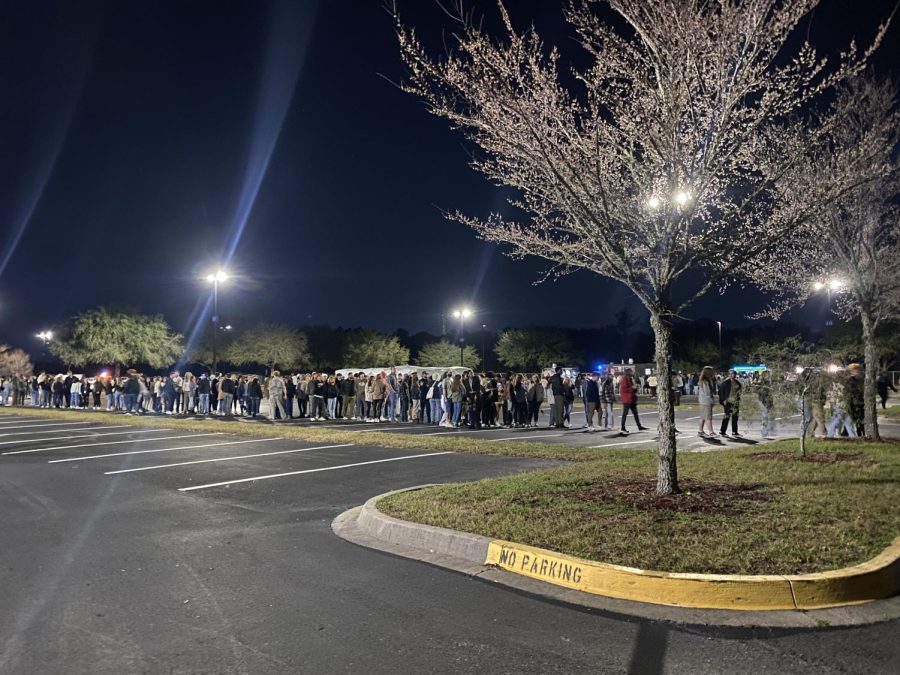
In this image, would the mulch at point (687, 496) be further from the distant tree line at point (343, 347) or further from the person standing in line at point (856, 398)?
the distant tree line at point (343, 347)

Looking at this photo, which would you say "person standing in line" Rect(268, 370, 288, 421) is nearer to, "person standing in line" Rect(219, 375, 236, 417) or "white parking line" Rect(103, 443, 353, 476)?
"person standing in line" Rect(219, 375, 236, 417)

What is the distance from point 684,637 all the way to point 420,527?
308 cm

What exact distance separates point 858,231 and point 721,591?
12002 mm

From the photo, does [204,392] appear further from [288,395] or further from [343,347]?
[343,347]

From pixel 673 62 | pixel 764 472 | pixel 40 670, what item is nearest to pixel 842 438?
pixel 764 472

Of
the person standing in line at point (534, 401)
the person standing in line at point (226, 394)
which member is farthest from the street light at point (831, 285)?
the person standing in line at point (226, 394)

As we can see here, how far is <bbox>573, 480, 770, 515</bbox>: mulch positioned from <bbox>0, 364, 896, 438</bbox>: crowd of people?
155 inches

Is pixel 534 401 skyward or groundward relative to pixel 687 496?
skyward

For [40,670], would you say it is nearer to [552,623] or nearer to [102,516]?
[552,623]

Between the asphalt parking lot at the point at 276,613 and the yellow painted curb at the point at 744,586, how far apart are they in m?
0.46

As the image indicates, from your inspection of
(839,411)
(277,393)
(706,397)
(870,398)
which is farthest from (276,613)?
(277,393)

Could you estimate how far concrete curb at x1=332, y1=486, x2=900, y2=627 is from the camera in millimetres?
4879

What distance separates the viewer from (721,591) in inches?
200

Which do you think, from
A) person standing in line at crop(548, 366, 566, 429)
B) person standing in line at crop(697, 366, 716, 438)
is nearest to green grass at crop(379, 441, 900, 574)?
person standing in line at crop(697, 366, 716, 438)
